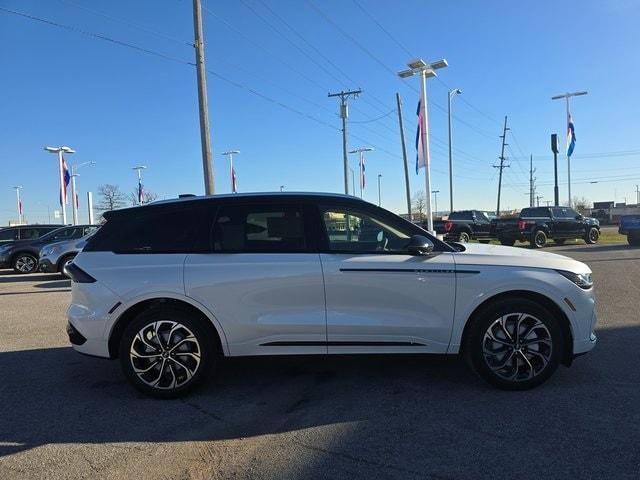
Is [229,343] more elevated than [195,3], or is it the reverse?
[195,3]

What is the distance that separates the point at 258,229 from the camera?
4.91 meters

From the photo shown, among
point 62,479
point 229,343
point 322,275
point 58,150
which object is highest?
point 58,150

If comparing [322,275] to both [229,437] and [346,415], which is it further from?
[229,437]

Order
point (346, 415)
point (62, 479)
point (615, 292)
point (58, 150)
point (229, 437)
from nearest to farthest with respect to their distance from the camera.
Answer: point (62, 479) → point (229, 437) → point (346, 415) → point (615, 292) → point (58, 150)

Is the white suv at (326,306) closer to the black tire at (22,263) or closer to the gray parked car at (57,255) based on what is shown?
the gray parked car at (57,255)

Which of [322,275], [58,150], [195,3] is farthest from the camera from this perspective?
[58,150]

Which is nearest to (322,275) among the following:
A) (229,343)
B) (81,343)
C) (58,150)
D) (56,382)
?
(229,343)

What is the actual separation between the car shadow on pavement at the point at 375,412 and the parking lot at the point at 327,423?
1 cm

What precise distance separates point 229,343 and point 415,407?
1.68 meters

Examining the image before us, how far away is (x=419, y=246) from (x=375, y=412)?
142cm

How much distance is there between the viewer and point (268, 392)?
4969mm

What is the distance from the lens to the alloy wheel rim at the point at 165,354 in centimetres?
473

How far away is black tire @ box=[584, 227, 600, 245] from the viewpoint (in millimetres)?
26000

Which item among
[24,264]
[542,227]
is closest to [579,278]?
[24,264]
